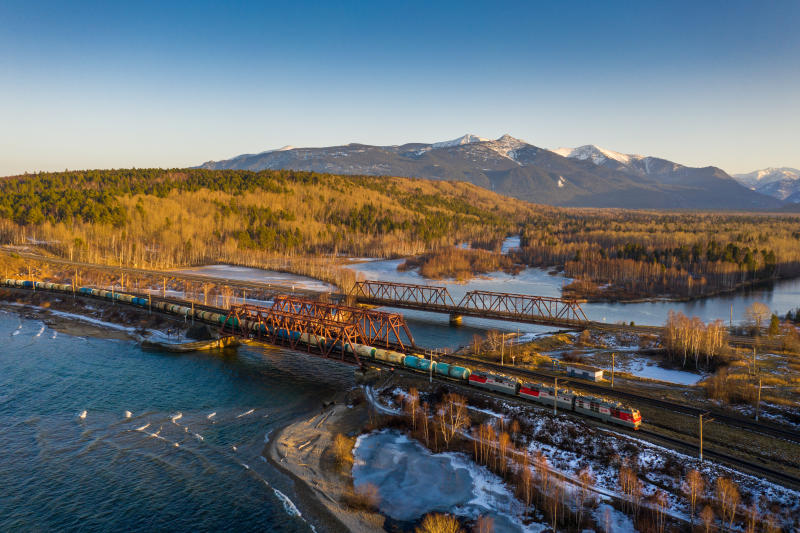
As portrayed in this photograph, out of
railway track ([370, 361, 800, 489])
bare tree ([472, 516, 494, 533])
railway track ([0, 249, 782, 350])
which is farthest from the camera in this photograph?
railway track ([0, 249, 782, 350])

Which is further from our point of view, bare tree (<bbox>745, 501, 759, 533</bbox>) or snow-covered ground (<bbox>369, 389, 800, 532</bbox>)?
snow-covered ground (<bbox>369, 389, 800, 532</bbox>)

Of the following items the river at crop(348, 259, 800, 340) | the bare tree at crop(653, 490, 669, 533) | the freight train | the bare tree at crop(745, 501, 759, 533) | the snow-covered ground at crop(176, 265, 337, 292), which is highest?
the snow-covered ground at crop(176, 265, 337, 292)

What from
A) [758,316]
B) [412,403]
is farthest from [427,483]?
[758,316]

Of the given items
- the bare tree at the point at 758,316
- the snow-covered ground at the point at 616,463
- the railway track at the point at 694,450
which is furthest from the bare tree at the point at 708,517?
the bare tree at the point at 758,316

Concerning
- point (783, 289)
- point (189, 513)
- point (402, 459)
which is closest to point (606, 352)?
point (402, 459)

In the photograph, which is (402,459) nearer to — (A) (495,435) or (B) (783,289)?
(A) (495,435)

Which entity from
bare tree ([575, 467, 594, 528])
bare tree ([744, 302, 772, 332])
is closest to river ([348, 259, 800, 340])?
bare tree ([744, 302, 772, 332])

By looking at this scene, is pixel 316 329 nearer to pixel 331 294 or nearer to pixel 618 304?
pixel 331 294

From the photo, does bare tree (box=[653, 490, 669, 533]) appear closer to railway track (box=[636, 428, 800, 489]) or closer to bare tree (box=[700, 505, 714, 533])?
bare tree (box=[700, 505, 714, 533])
